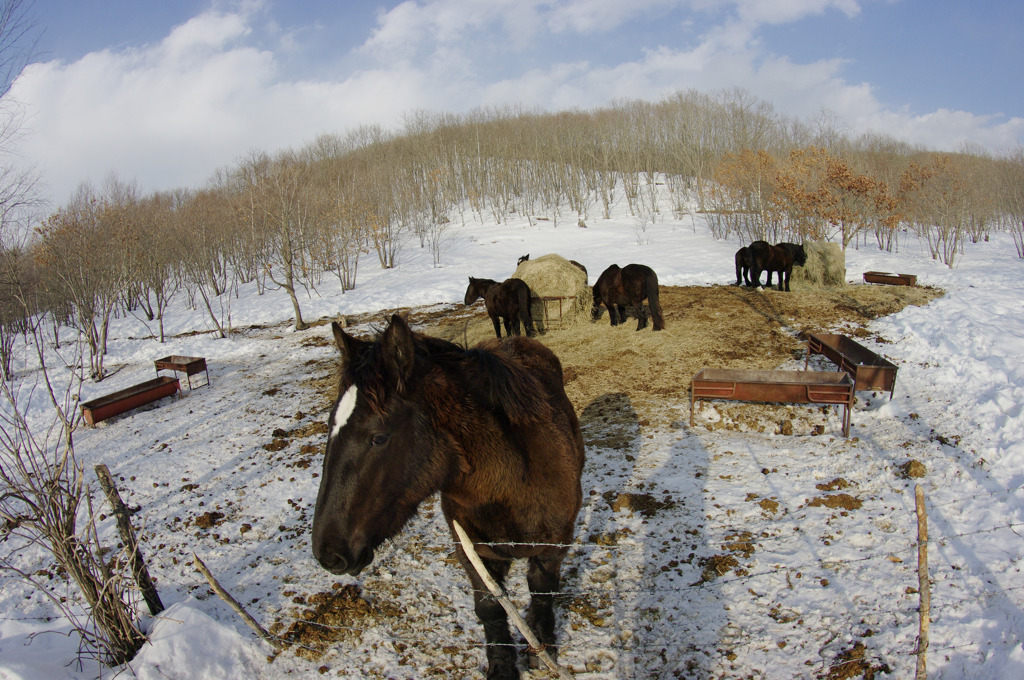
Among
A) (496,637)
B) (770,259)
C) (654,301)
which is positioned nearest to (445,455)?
(496,637)

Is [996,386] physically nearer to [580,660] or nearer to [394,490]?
[580,660]

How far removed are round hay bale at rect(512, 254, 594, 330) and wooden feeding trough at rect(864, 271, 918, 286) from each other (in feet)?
31.9

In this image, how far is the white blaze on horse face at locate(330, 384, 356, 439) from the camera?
1.91m

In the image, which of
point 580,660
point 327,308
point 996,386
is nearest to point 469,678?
point 580,660

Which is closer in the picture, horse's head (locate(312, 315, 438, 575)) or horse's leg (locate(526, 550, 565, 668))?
horse's head (locate(312, 315, 438, 575))

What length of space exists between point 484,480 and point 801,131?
52.7 m

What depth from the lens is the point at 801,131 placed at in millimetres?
43031

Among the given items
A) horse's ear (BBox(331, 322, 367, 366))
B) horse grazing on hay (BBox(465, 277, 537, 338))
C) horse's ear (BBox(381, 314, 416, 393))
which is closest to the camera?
horse's ear (BBox(381, 314, 416, 393))

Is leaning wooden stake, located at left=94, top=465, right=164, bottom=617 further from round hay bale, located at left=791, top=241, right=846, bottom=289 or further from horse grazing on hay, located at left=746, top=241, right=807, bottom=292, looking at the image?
round hay bale, located at left=791, top=241, right=846, bottom=289

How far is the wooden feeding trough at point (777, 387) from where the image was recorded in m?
5.75

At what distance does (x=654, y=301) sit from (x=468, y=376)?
8.53 meters

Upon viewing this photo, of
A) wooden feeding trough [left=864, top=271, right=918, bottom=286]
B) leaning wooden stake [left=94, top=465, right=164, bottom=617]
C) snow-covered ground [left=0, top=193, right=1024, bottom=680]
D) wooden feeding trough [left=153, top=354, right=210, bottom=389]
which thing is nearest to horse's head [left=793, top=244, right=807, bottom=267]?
wooden feeding trough [left=864, top=271, right=918, bottom=286]

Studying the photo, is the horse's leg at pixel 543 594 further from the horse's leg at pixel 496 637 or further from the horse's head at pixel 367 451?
the horse's head at pixel 367 451

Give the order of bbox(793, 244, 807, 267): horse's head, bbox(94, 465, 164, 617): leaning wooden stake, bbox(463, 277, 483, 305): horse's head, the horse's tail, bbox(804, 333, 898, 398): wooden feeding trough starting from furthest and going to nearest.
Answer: bbox(793, 244, 807, 267): horse's head
bbox(463, 277, 483, 305): horse's head
the horse's tail
bbox(804, 333, 898, 398): wooden feeding trough
bbox(94, 465, 164, 617): leaning wooden stake
